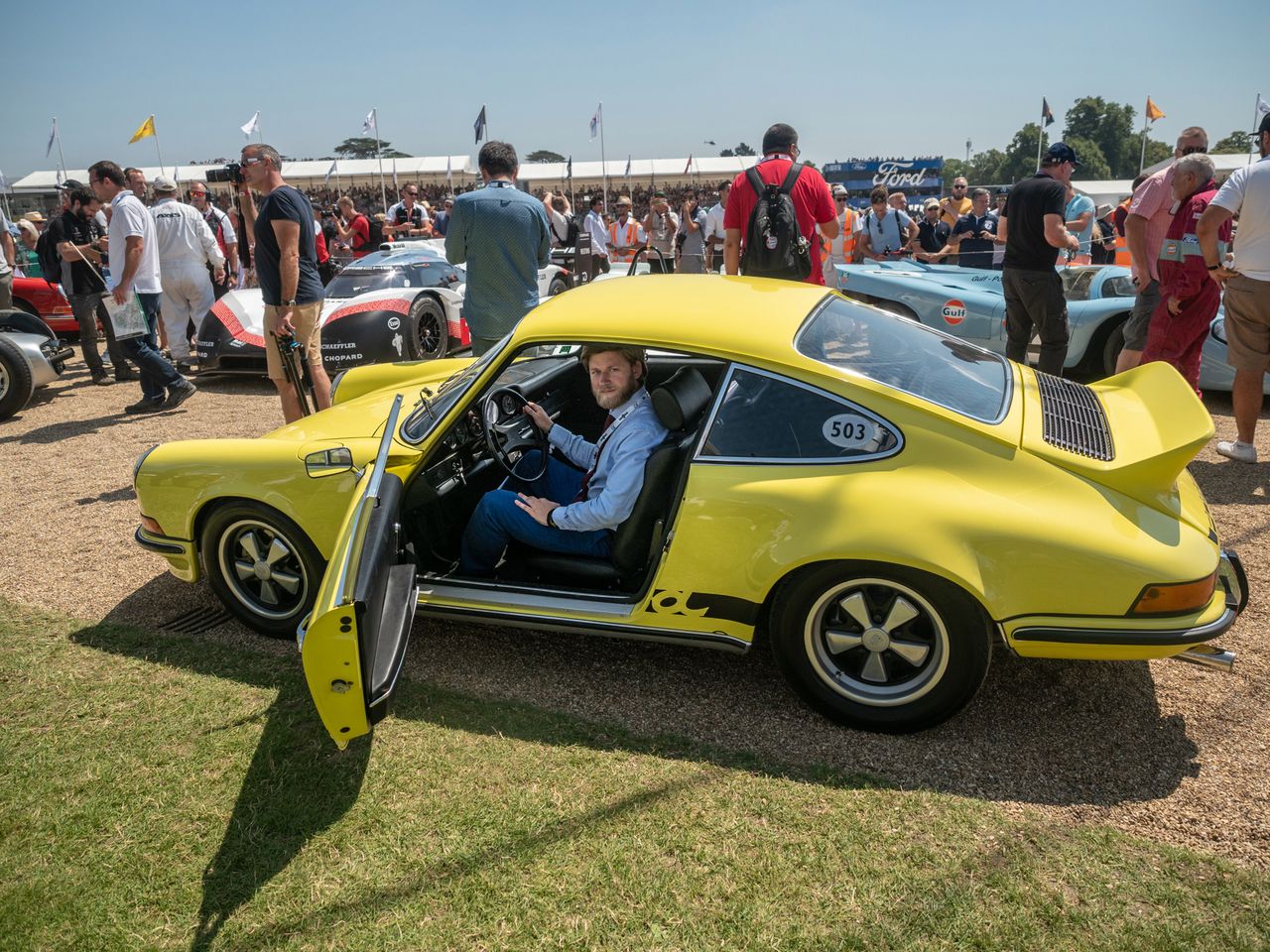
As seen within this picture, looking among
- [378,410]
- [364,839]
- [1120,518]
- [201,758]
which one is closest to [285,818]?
[364,839]

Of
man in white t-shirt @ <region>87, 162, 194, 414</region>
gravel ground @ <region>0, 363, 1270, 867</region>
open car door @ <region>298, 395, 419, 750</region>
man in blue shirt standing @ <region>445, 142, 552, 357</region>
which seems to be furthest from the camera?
man in white t-shirt @ <region>87, 162, 194, 414</region>

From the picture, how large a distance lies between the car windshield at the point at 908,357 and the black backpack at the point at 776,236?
7.36ft

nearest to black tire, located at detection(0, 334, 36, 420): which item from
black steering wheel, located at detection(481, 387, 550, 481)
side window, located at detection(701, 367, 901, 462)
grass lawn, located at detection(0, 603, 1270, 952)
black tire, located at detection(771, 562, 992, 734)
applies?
grass lawn, located at detection(0, 603, 1270, 952)

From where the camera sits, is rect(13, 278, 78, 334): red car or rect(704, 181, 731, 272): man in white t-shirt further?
rect(704, 181, 731, 272): man in white t-shirt

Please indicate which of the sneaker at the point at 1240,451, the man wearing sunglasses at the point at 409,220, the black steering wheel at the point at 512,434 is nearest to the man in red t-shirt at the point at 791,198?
the black steering wheel at the point at 512,434

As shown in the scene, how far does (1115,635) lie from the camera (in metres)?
2.57

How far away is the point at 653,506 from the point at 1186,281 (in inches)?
174

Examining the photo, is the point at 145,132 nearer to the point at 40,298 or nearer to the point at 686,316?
the point at 40,298

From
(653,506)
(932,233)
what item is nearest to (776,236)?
(653,506)

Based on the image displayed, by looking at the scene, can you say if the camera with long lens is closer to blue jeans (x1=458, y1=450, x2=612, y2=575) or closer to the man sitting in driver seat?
the man sitting in driver seat

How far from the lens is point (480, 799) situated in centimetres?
268

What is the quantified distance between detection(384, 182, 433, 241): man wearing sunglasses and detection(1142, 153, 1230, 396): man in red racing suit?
12.8 metres

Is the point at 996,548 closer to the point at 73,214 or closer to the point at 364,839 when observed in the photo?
the point at 364,839

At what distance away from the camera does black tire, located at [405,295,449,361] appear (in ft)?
27.3
